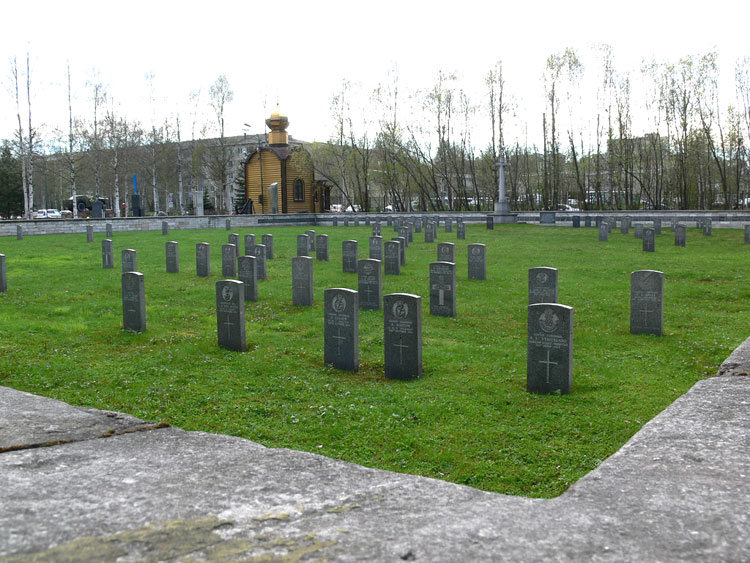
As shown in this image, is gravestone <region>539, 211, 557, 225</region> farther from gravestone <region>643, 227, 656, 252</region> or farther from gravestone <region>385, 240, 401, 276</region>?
gravestone <region>385, 240, 401, 276</region>

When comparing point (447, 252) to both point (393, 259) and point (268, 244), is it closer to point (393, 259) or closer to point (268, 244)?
point (393, 259)

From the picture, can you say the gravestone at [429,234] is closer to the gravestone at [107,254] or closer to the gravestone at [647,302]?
the gravestone at [107,254]

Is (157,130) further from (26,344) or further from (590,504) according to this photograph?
(590,504)

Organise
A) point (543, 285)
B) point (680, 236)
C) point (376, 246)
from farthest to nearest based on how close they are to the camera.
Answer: point (680, 236), point (376, 246), point (543, 285)

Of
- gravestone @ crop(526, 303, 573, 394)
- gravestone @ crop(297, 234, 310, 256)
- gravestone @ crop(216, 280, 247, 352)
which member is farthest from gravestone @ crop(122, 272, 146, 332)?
gravestone @ crop(297, 234, 310, 256)

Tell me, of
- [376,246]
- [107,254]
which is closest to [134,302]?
[376,246]

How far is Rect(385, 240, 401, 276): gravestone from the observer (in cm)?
1627

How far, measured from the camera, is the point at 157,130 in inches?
2445

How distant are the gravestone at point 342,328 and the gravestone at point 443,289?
3552 millimetres

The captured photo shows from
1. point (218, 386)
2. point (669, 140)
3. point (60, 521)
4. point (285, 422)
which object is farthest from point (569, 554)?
point (669, 140)

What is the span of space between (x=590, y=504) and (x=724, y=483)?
81 centimetres

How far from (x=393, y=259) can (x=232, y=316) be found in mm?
7972

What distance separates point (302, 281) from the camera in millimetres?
12156

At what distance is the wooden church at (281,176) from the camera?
183ft
